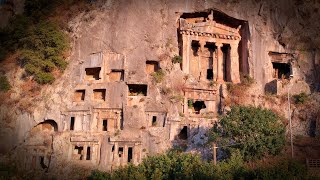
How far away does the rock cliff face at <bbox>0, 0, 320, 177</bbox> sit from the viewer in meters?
30.9

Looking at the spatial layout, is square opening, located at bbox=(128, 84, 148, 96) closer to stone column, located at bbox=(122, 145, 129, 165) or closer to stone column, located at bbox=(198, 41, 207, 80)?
stone column, located at bbox=(122, 145, 129, 165)

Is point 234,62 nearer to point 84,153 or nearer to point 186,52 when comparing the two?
point 186,52

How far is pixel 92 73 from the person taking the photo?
35531 mm

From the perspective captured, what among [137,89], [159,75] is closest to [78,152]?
[137,89]

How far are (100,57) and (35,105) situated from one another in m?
6.61

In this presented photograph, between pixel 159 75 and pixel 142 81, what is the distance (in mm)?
1643

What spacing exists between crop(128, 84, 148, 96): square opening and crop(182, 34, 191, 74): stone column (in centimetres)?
443

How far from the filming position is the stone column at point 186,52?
36688 mm

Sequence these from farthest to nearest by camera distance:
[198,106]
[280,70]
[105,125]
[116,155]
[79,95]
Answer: [280,70]
[198,106]
[79,95]
[105,125]
[116,155]

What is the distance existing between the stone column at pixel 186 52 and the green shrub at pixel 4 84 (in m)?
15.0

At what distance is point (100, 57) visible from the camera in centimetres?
3428

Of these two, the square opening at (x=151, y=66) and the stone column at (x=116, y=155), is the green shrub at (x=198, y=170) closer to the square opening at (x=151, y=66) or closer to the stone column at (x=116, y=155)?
the stone column at (x=116, y=155)

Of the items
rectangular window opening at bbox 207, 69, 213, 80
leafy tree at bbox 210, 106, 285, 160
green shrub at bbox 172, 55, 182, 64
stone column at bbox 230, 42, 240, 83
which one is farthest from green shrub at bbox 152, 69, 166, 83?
leafy tree at bbox 210, 106, 285, 160

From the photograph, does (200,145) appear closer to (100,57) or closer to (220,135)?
(220,135)
